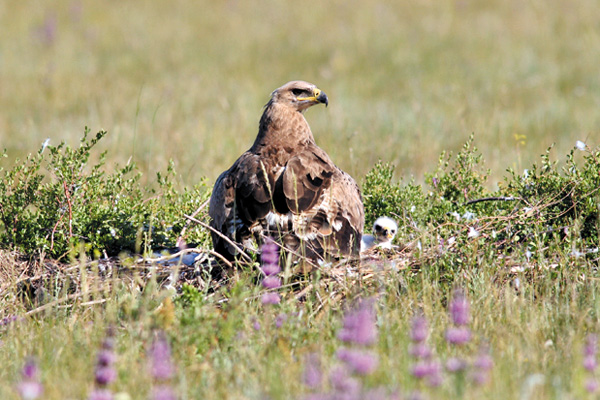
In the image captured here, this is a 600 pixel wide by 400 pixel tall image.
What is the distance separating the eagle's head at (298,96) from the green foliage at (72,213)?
1155 millimetres

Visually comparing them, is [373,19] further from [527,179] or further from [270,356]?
[270,356]

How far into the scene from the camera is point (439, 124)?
9156mm

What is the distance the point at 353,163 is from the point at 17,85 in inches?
284

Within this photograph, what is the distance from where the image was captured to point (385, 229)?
17.2 ft

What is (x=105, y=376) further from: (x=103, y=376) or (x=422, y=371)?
(x=422, y=371)

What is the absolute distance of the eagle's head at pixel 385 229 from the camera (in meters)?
5.21

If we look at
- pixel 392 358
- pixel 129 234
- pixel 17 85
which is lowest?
pixel 392 358

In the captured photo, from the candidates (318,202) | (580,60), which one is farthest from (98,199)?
(580,60)

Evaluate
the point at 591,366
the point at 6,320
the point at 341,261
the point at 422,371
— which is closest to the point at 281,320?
the point at 341,261

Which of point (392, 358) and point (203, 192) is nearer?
point (392, 358)

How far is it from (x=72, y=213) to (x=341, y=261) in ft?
6.57

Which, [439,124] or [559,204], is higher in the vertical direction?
[439,124]

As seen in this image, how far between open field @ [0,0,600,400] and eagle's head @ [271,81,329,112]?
867mm

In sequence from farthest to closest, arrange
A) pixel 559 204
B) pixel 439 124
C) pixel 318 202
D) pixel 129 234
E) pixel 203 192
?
pixel 439 124
pixel 203 192
pixel 129 234
pixel 559 204
pixel 318 202
